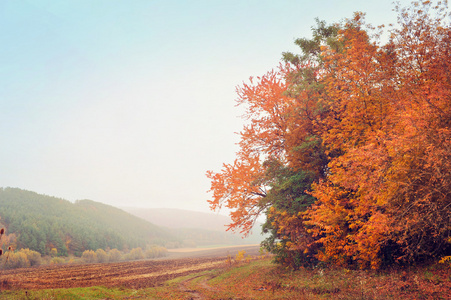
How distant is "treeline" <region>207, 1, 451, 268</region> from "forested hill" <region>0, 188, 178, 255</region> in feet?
260

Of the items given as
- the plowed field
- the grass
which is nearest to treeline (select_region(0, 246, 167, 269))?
the plowed field

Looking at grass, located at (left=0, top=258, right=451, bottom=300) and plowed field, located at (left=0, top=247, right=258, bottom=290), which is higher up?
grass, located at (left=0, top=258, right=451, bottom=300)

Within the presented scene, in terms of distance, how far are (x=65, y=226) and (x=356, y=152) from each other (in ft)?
342

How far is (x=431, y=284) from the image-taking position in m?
10.3

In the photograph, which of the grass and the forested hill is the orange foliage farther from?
the forested hill

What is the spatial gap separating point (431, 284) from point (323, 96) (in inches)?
443

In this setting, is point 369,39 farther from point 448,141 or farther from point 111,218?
point 111,218

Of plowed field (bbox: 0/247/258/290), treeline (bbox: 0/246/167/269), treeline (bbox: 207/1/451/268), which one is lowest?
treeline (bbox: 0/246/167/269)

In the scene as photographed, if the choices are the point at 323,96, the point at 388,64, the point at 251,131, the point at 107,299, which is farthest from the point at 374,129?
the point at 107,299

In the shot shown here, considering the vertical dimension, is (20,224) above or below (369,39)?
below

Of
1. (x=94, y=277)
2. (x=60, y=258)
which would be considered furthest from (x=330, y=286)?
(x=60, y=258)

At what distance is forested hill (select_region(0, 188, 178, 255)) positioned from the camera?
77.7m

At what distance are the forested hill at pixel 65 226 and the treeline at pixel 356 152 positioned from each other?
79398 mm

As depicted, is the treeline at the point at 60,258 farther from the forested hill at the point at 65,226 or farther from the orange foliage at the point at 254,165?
the orange foliage at the point at 254,165
